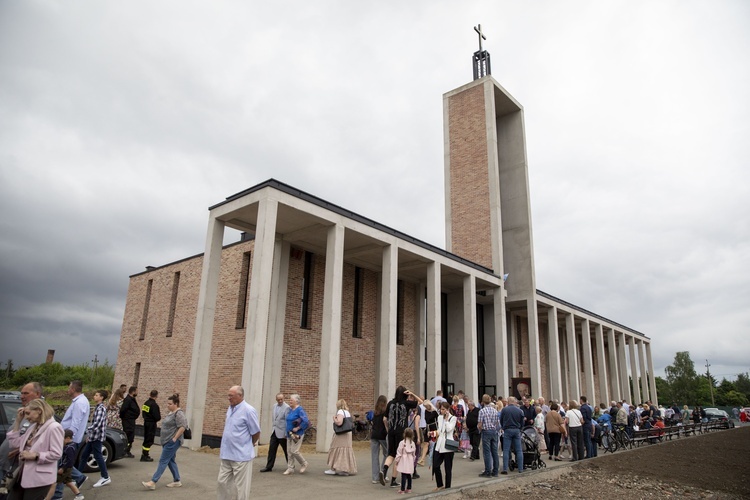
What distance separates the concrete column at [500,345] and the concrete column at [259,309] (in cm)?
1278

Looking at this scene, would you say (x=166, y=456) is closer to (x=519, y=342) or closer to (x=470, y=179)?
(x=470, y=179)

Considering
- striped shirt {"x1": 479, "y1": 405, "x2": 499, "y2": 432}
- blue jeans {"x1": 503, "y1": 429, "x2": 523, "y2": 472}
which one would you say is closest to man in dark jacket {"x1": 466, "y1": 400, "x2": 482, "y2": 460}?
blue jeans {"x1": 503, "y1": 429, "x2": 523, "y2": 472}

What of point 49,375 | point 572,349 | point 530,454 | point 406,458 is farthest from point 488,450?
point 49,375

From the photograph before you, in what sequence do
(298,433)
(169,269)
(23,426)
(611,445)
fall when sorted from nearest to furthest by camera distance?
(23,426), (298,433), (611,445), (169,269)

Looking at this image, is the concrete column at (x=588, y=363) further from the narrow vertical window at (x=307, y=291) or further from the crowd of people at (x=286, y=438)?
the narrow vertical window at (x=307, y=291)

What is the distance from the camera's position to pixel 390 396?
15758mm

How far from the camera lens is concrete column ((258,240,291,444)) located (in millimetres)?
15562

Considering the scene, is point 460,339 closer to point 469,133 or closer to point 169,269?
point 469,133

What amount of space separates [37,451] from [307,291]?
42.6ft

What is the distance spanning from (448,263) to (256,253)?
30.6 feet

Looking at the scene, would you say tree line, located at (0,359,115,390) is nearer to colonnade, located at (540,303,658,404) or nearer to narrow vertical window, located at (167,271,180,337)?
narrow vertical window, located at (167,271,180,337)

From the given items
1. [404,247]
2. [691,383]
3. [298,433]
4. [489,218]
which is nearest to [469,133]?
[489,218]

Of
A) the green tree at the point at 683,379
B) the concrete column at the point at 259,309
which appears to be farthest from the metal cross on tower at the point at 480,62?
the green tree at the point at 683,379

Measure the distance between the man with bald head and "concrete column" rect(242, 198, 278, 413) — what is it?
581cm
